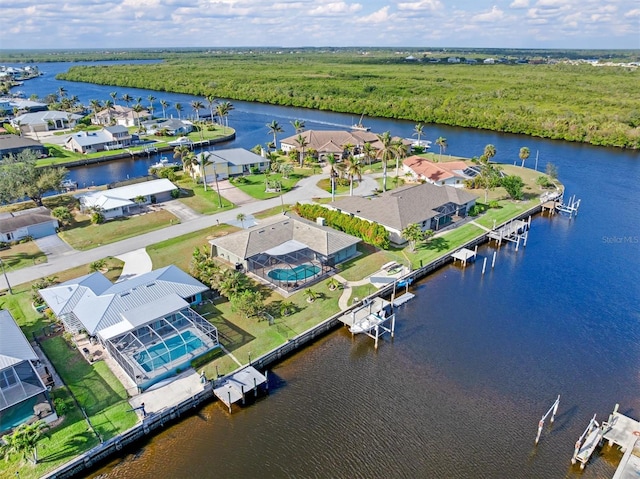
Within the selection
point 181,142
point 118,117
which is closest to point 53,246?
point 181,142

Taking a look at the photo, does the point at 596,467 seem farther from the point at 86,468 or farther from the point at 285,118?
the point at 285,118

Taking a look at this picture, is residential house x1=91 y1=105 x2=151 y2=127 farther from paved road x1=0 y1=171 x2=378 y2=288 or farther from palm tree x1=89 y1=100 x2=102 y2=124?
paved road x1=0 y1=171 x2=378 y2=288

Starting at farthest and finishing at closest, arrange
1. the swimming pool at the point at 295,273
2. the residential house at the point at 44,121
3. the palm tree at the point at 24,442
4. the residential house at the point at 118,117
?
the residential house at the point at 118,117
the residential house at the point at 44,121
the swimming pool at the point at 295,273
the palm tree at the point at 24,442

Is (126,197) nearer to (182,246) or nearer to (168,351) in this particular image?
(182,246)

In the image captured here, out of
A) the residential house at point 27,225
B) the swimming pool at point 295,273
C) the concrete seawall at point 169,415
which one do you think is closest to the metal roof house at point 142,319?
the concrete seawall at point 169,415

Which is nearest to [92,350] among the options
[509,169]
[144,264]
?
[144,264]

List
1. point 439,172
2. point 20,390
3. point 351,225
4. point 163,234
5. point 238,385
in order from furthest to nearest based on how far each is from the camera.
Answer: point 439,172, point 163,234, point 351,225, point 238,385, point 20,390

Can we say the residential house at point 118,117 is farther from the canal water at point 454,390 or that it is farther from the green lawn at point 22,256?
the canal water at point 454,390
